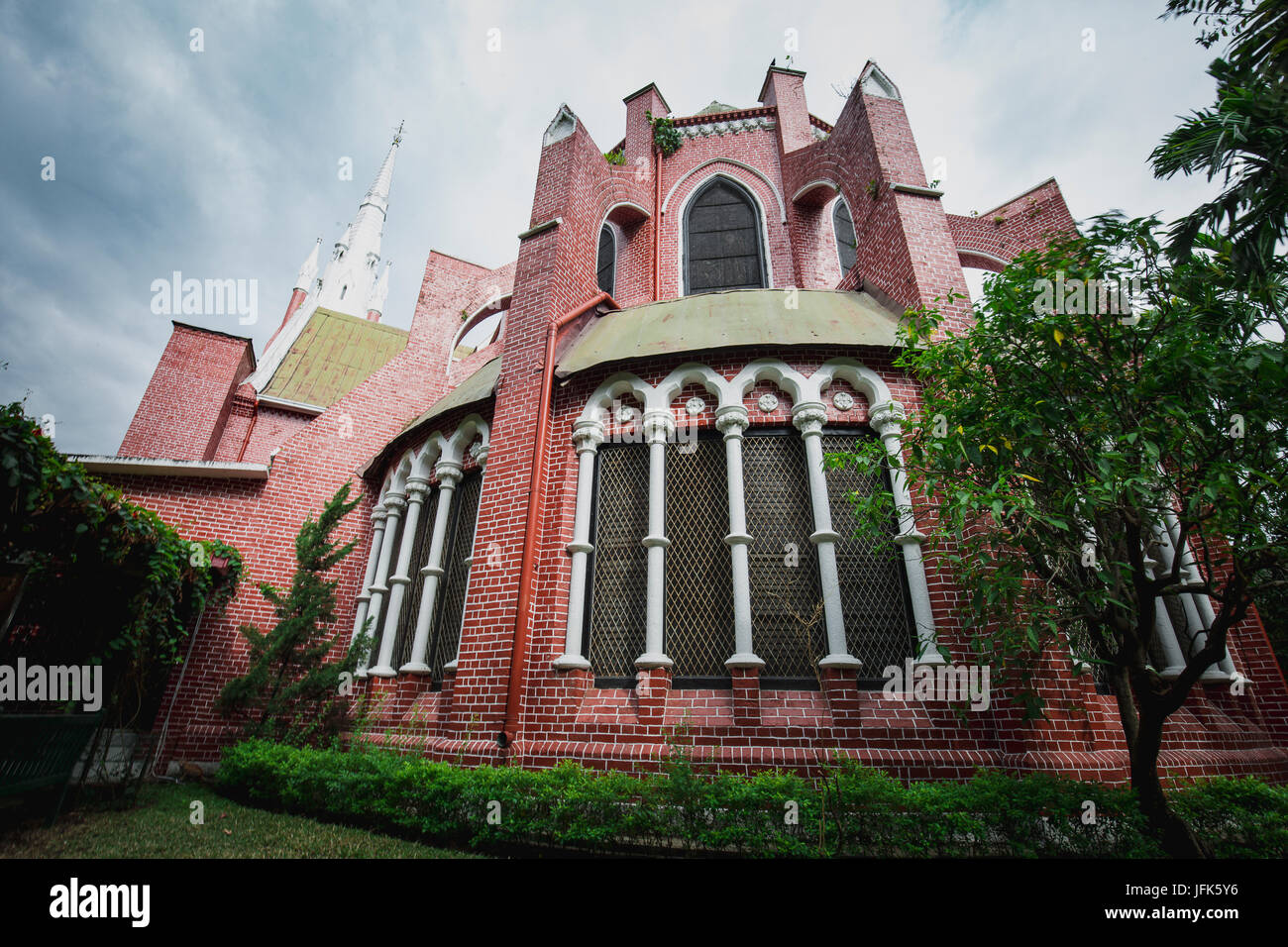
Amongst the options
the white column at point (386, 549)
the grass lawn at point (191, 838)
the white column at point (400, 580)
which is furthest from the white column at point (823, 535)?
the white column at point (386, 549)

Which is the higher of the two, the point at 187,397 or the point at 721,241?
the point at 721,241

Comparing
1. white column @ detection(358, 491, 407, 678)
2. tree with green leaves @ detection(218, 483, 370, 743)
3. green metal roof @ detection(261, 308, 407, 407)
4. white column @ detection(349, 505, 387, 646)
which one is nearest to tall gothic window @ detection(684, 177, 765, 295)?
white column @ detection(358, 491, 407, 678)

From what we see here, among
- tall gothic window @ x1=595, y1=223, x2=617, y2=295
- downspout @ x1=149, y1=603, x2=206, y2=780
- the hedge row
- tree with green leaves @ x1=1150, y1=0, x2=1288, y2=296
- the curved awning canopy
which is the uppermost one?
tall gothic window @ x1=595, y1=223, x2=617, y2=295

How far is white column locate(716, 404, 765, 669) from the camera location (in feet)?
17.9

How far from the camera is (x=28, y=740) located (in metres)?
4.86

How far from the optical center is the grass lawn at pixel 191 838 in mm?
4422

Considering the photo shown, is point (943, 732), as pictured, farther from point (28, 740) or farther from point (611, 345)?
point (28, 740)

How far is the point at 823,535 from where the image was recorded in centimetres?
571

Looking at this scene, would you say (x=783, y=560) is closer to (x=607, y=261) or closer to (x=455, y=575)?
(x=455, y=575)

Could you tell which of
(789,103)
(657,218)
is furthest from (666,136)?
(789,103)

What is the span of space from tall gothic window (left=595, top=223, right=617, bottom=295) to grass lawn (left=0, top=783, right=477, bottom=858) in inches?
399

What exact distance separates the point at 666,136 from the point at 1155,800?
13.6m

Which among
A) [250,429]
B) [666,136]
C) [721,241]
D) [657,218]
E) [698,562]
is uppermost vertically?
[666,136]

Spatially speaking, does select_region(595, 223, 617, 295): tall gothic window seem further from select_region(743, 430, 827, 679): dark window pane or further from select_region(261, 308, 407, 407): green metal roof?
select_region(261, 308, 407, 407): green metal roof
